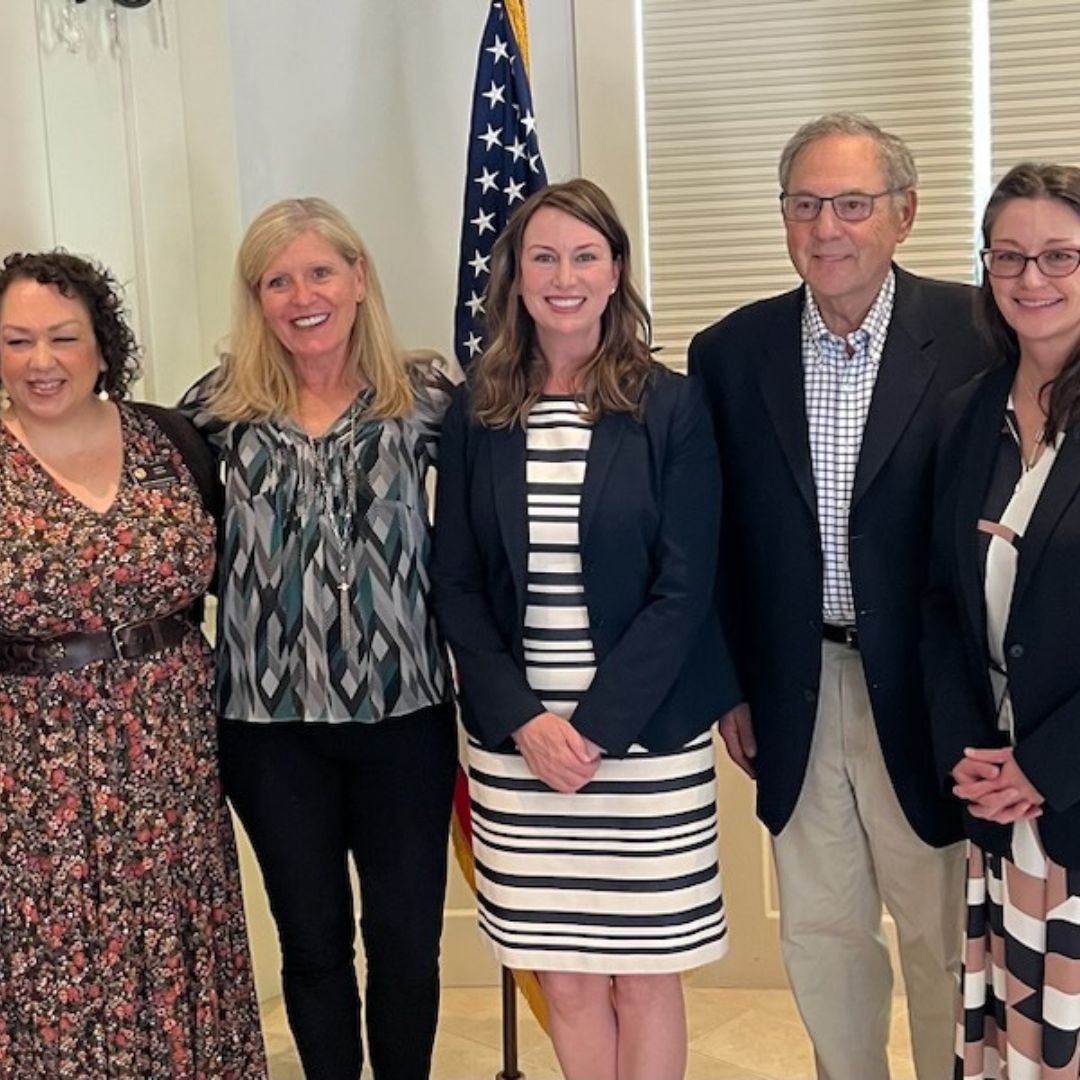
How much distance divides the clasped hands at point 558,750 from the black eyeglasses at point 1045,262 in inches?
36.6

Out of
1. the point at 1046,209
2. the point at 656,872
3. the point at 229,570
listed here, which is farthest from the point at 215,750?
the point at 1046,209

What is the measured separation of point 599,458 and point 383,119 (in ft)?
4.84

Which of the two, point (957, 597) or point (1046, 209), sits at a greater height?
point (1046, 209)

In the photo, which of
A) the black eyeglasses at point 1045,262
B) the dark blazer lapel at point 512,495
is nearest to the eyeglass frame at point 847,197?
the black eyeglasses at point 1045,262

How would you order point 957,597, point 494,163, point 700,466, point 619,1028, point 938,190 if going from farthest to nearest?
point 938,190
point 494,163
point 619,1028
point 700,466
point 957,597

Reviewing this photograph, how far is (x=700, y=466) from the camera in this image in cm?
242

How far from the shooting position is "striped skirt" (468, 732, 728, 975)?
7.98ft

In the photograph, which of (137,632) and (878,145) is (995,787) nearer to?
(878,145)

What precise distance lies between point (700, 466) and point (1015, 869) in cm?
77

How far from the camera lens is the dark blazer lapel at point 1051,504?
6.68 feet

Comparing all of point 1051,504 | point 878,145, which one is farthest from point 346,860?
point 878,145

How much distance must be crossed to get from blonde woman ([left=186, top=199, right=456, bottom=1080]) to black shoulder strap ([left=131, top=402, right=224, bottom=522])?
3 centimetres

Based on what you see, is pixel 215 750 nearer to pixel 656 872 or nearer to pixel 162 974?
pixel 162 974

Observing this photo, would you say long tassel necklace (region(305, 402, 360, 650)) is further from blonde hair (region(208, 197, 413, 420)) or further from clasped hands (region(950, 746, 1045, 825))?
clasped hands (region(950, 746, 1045, 825))
